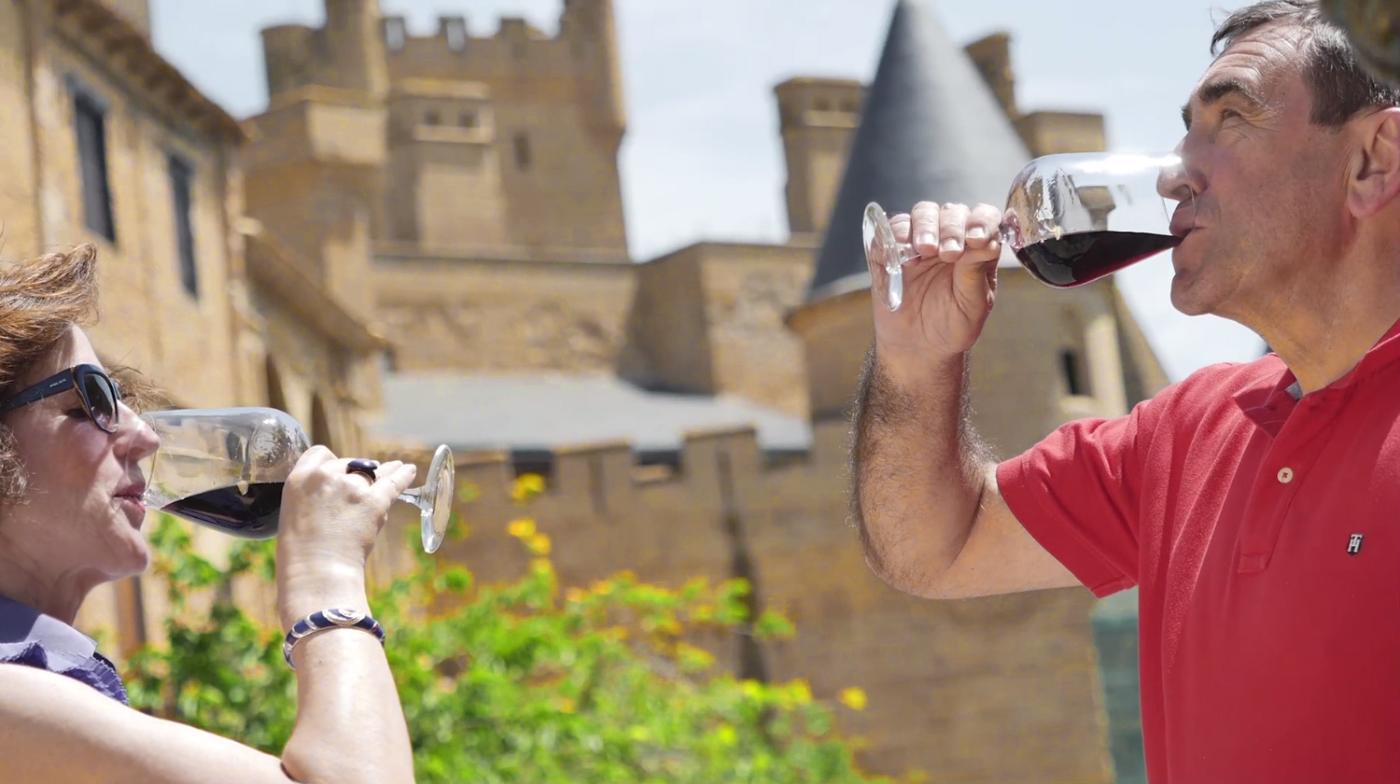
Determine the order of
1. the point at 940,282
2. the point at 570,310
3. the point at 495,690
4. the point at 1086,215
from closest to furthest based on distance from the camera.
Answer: the point at 1086,215
the point at 940,282
the point at 495,690
the point at 570,310

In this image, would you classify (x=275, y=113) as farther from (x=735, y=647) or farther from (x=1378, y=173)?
(x=1378, y=173)

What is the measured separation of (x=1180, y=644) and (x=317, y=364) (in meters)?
15.8

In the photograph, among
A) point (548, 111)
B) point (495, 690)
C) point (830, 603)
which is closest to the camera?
point (495, 690)

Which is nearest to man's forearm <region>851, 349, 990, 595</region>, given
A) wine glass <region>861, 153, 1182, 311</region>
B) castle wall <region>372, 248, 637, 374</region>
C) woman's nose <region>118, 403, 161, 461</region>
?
wine glass <region>861, 153, 1182, 311</region>

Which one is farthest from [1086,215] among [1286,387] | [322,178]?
[322,178]

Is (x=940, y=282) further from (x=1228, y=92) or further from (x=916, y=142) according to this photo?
(x=916, y=142)

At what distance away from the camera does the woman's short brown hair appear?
2.59 m

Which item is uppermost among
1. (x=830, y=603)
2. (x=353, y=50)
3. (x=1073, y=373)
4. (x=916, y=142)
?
(x=353, y=50)

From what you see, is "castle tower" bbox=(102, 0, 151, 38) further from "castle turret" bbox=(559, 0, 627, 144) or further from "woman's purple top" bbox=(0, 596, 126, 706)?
"castle turret" bbox=(559, 0, 627, 144)

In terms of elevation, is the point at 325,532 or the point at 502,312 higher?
the point at 325,532

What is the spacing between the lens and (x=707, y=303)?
33969 millimetres

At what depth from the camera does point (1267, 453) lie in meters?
2.56

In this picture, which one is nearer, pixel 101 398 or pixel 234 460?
pixel 101 398

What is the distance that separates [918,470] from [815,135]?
35782mm
